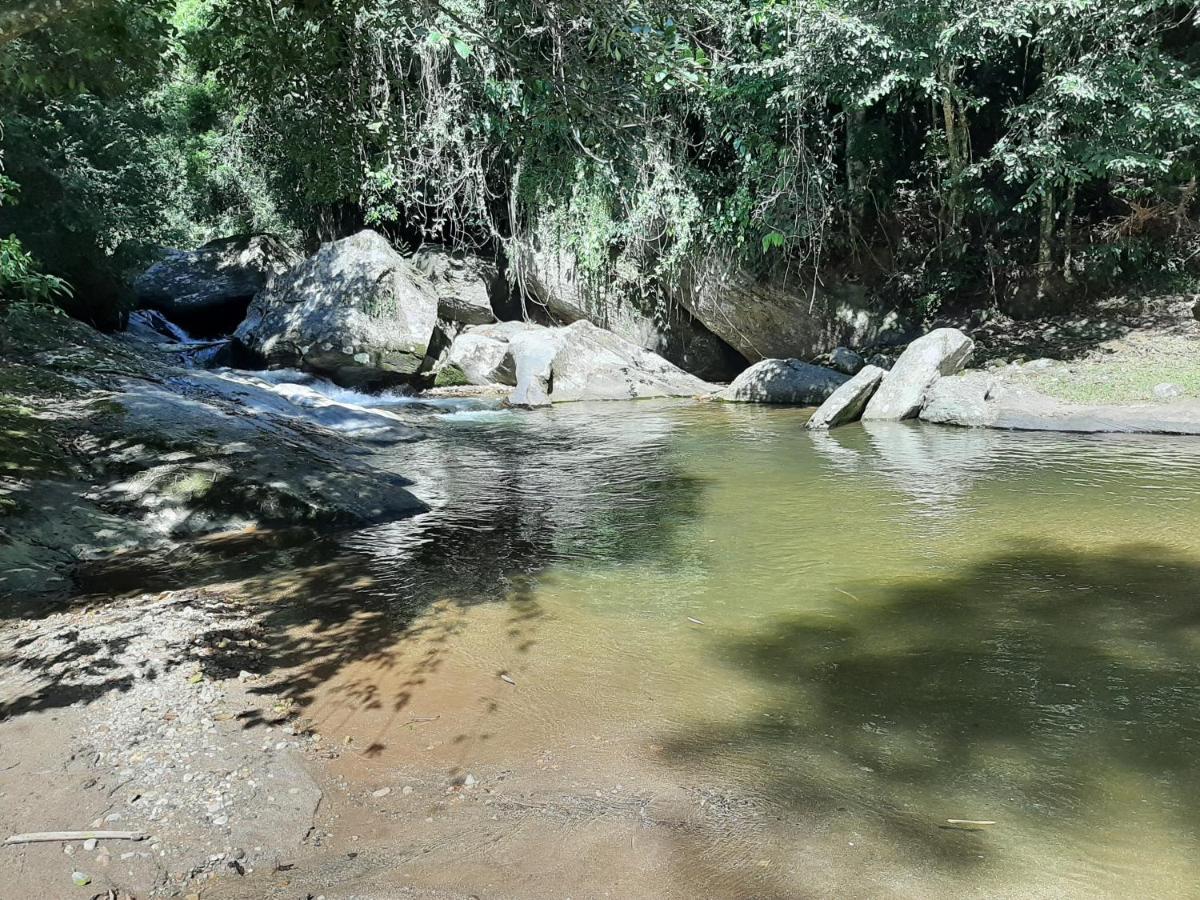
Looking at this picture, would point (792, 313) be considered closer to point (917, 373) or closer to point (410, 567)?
point (917, 373)

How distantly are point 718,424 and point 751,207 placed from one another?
4.83 m

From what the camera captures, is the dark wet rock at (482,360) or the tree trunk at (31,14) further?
the dark wet rock at (482,360)

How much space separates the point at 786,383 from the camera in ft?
45.6

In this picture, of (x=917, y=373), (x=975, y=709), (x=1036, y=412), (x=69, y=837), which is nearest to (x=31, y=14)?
(x=69, y=837)

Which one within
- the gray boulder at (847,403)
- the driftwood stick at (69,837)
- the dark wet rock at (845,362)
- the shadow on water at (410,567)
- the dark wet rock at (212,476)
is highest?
the dark wet rock at (845,362)

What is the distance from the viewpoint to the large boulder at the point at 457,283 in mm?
16922

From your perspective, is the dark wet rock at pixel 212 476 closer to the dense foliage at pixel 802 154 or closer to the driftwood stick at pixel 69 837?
the dense foliage at pixel 802 154

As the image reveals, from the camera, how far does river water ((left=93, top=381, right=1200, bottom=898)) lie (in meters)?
2.66

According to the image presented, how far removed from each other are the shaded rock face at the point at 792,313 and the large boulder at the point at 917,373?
2.97 metres

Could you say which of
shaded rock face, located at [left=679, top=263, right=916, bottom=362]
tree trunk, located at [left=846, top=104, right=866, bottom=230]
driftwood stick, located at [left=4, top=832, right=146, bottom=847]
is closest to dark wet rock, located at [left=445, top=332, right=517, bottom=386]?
shaded rock face, located at [left=679, top=263, right=916, bottom=362]

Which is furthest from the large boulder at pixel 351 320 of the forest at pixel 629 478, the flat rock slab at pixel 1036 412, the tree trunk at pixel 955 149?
the tree trunk at pixel 955 149

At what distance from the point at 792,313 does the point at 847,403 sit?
4.62 m

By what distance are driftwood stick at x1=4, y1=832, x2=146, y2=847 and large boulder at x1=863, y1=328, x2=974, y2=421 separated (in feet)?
35.3

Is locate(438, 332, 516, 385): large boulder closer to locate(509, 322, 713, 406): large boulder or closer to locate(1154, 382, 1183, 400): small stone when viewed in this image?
locate(509, 322, 713, 406): large boulder
